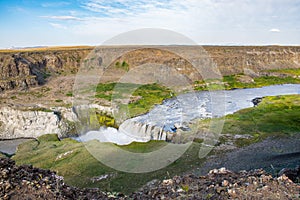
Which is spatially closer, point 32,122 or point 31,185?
point 31,185

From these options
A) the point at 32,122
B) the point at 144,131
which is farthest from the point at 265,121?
the point at 32,122

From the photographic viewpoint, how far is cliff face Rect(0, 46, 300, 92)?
226ft

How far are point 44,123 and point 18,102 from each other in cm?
1105

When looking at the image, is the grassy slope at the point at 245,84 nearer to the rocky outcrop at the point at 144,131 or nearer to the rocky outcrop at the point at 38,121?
the rocky outcrop at the point at 144,131

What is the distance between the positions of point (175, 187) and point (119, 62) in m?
79.9

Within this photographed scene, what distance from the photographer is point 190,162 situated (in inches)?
959

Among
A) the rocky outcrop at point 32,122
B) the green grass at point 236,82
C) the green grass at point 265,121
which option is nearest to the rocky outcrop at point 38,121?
the rocky outcrop at point 32,122

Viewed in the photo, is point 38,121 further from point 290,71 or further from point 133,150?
point 290,71

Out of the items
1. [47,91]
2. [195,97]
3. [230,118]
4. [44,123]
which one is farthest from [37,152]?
[195,97]

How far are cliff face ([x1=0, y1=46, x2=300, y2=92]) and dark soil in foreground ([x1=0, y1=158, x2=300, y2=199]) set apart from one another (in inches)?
2284

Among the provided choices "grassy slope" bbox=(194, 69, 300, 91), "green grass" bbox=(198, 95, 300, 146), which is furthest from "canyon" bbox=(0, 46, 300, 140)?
"green grass" bbox=(198, 95, 300, 146)

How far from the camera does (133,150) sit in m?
29.7

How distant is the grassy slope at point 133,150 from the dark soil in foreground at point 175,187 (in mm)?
9402

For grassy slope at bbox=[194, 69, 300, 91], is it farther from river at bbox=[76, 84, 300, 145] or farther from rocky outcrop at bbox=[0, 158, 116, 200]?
rocky outcrop at bbox=[0, 158, 116, 200]
